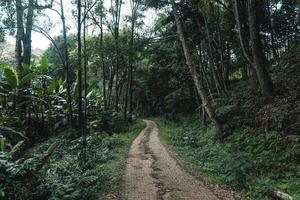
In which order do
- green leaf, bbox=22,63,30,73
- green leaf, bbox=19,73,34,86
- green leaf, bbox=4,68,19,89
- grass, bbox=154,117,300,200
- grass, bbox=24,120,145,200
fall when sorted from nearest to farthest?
grass, bbox=24,120,145,200 → grass, bbox=154,117,300,200 → green leaf, bbox=4,68,19,89 → green leaf, bbox=19,73,34,86 → green leaf, bbox=22,63,30,73

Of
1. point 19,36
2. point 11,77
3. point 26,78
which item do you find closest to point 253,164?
point 26,78

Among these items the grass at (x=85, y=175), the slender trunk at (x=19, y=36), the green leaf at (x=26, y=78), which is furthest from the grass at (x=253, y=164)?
the slender trunk at (x=19, y=36)

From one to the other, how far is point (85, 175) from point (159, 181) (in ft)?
6.94

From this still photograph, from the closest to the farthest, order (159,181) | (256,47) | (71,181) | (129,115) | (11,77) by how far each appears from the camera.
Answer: (71,181)
(159,181)
(256,47)
(11,77)
(129,115)

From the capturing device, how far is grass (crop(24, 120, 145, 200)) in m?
7.62

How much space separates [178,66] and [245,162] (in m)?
19.8

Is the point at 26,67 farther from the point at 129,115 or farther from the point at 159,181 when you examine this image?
the point at 129,115

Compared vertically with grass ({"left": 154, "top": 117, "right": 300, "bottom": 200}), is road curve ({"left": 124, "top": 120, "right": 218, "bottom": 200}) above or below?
below

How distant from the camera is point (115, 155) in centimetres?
1408

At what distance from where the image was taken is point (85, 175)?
32.0 ft

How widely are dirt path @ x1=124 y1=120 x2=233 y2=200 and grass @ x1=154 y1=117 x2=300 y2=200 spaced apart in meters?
0.72

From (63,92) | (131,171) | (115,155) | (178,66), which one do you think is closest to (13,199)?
(131,171)

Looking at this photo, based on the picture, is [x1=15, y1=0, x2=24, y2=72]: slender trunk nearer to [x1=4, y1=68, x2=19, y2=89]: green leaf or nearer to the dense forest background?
the dense forest background

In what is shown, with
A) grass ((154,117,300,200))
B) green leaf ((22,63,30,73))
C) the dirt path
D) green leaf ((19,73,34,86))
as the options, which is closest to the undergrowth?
the dirt path
